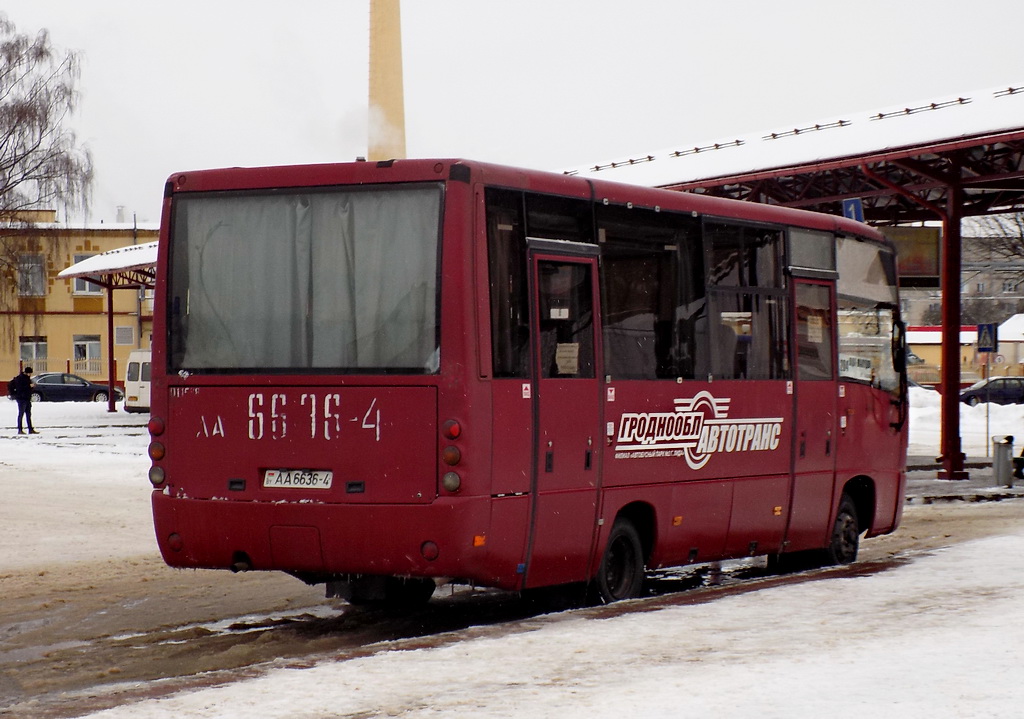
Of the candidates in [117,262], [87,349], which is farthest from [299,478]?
[87,349]

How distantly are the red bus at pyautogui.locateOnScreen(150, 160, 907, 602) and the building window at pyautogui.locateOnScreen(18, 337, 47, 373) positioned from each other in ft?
238

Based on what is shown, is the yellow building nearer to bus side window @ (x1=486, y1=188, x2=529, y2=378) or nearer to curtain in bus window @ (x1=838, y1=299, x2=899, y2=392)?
curtain in bus window @ (x1=838, y1=299, x2=899, y2=392)

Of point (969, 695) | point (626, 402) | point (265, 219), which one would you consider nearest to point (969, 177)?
point (626, 402)

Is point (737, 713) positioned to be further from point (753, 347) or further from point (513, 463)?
point (753, 347)

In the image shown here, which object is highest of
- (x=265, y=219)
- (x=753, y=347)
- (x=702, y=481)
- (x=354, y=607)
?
(x=265, y=219)

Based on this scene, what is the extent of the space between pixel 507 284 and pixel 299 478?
1729mm

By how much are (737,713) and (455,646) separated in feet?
6.95

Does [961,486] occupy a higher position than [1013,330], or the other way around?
[1013,330]

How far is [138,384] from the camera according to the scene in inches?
2053

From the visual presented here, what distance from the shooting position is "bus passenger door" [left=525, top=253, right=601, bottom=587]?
10016 mm

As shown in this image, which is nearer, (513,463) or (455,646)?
(455,646)

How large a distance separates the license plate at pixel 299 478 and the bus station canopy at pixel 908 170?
14.7 metres

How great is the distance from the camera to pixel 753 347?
40.6 feet

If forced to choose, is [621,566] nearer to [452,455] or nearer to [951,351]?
[452,455]
